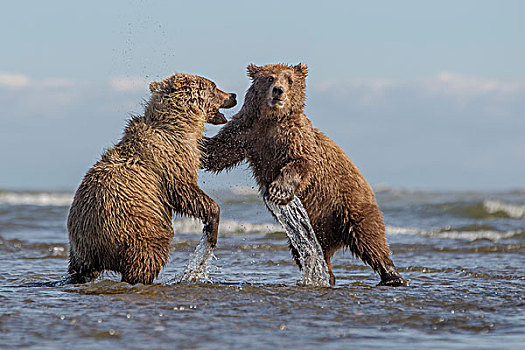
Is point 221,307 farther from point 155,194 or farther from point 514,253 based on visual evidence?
point 514,253

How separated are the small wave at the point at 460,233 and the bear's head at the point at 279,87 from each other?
7.79m

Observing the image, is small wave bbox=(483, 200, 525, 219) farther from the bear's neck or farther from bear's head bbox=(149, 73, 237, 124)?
the bear's neck

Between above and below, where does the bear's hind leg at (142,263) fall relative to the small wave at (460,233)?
below

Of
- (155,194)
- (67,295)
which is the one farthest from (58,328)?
(155,194)

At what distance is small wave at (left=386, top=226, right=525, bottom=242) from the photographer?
1491 centimetres

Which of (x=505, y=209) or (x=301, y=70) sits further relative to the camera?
(x=505, y=209)

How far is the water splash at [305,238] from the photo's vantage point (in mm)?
7715

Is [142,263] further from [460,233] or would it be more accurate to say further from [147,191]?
[460,233]

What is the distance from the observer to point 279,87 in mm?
7387

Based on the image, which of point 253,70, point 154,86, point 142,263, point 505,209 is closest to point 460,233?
point 505,209

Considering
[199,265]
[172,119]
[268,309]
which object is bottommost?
[268,309]

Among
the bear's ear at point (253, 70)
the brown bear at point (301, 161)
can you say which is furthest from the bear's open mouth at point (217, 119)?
the bear's ear at point (253, 70)

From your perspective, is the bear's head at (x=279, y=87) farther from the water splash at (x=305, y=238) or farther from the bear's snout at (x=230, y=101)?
the water splash at (x=305, y=238)

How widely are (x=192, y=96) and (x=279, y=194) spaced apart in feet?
4.39
